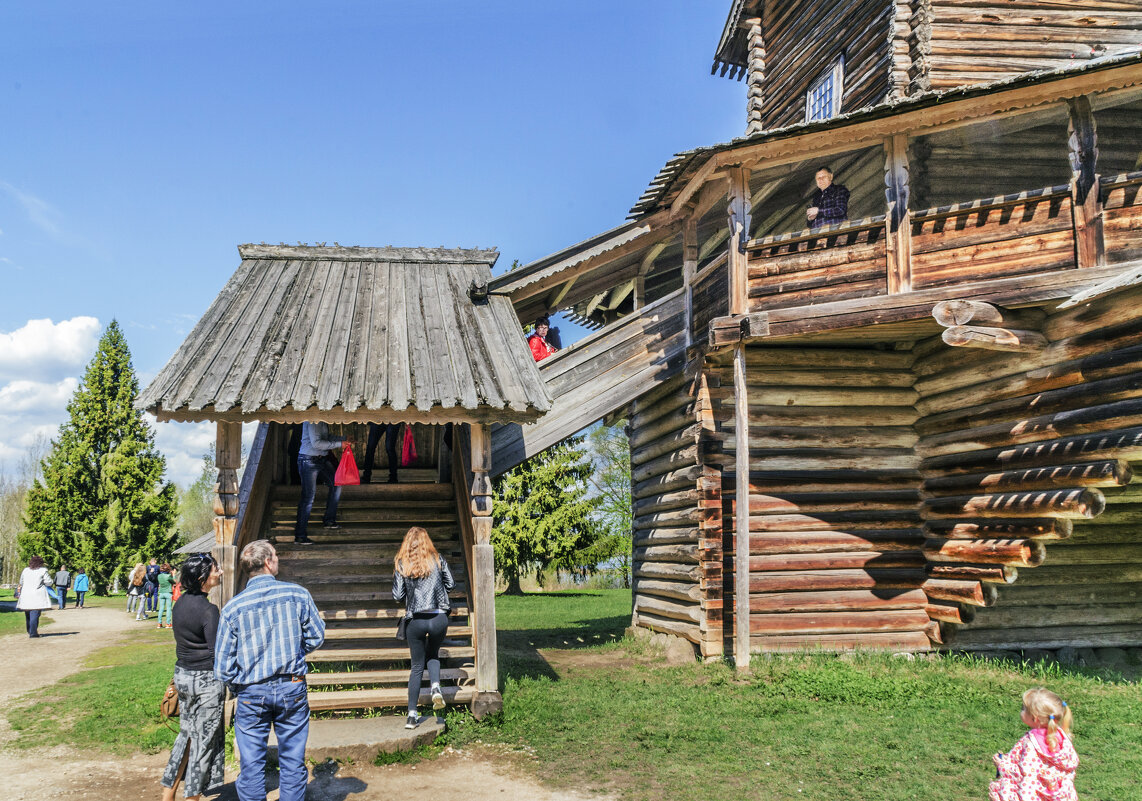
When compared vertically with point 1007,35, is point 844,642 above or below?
below

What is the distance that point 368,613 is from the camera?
10125 millimetres

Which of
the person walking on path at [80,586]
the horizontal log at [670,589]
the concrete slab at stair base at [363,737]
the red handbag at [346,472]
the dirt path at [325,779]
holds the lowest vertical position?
the person walking on path at [80,586]

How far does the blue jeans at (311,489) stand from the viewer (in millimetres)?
11055

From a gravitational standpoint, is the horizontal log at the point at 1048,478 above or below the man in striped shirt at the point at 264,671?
above

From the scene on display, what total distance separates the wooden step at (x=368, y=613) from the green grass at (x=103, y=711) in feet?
6.75

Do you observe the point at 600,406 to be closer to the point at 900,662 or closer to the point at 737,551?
the point at 737,551

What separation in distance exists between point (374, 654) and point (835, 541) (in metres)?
6.50

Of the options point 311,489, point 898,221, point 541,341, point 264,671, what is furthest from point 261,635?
point 541,341

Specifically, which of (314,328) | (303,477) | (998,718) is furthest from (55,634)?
(998,718)

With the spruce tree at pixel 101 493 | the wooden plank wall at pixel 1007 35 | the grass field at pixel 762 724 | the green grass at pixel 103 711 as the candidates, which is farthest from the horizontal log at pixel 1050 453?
the spruce tree at pixel 101 493

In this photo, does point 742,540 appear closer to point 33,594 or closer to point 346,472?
point 346,472

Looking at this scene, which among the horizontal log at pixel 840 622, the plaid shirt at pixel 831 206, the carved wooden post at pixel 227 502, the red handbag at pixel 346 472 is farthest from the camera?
the horizontal log at pixel 840 622

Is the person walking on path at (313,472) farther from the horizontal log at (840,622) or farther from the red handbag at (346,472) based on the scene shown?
the horizontal log at (840,622)

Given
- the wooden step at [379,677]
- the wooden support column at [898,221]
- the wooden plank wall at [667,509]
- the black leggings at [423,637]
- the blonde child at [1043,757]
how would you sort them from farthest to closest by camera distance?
the wooden plank wall at [667,509] → the wooden support column at [898,221] → the wooden step at [379,677] → the black leggings at [423,637] → the blonde child at [1043,757]
